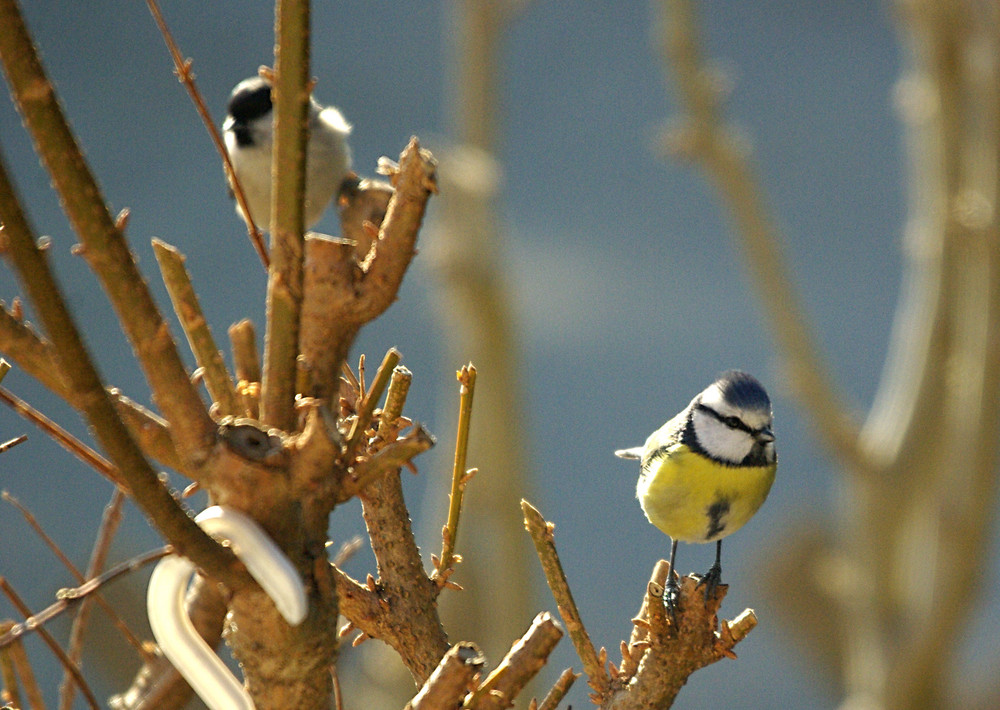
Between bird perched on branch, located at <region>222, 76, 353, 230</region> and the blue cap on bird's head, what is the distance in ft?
2.71

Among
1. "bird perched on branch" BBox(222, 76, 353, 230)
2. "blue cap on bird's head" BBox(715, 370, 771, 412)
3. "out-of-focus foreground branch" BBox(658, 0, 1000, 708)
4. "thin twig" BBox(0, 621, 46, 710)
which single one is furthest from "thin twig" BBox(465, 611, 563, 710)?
"out-of-focus foreground branch" BBox(658, 0, 1000, 708)

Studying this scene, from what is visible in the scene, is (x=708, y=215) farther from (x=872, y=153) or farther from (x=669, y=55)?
(x=669, y=55)

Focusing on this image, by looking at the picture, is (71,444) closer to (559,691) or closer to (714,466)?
(559,691)

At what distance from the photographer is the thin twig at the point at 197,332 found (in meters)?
0.44

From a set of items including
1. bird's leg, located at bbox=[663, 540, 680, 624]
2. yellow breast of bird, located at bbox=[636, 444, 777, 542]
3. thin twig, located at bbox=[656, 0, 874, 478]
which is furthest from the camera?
thin twig, located at bbox=[656, 0, 874, 478]

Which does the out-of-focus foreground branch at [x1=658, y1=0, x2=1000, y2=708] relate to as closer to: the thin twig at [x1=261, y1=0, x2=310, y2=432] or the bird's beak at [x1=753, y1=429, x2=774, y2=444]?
the bird's beak at [x1=753, y1=429, x2=774, y2=444]

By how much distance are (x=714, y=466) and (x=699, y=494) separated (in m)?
0.05

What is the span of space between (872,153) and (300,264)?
4314mm

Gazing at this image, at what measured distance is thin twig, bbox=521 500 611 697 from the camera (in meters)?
0.48

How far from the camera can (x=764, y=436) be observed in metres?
0.79

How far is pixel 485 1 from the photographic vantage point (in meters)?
2.49

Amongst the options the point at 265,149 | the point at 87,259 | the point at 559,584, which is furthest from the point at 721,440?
the point at 265,149

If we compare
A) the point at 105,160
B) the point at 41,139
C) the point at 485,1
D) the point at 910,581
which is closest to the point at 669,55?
the point at 485,1

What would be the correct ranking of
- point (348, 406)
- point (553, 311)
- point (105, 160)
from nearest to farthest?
point (348, 406)
point (105, 160)
point (553, 311)
